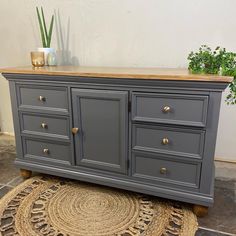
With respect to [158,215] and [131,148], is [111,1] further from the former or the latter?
[158,215]

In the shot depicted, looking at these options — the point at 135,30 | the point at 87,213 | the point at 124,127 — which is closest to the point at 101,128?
the point at 124,127

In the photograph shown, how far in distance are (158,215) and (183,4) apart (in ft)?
4.42

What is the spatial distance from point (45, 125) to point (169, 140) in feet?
2.60

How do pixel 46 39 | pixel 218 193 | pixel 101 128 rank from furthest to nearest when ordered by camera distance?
pixel 46 39
pixel 218 193
pixel 101 128

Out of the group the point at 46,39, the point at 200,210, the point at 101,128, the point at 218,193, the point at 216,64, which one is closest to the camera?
the point at 216,64

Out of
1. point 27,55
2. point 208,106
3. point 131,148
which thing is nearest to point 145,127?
point 131,148

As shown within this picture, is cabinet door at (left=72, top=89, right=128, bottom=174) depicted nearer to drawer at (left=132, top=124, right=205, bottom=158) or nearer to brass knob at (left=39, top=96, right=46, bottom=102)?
drawer at (left=132, top=124, right=205, bottom=158)

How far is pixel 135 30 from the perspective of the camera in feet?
5.89

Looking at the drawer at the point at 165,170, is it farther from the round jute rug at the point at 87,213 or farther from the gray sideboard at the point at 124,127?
the round jute rug at the point at 87,213

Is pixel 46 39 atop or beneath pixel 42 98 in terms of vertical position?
atop

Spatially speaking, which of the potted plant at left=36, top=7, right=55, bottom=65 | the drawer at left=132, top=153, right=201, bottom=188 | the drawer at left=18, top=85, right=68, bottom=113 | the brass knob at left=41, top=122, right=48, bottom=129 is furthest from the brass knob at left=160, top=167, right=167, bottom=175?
the potted plant at left=36, top=7, right=55, bottom=65

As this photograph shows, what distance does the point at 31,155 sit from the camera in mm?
1694

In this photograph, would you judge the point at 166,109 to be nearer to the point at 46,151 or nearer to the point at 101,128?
the point at 101,128

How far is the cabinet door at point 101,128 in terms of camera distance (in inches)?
54.0
